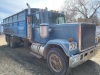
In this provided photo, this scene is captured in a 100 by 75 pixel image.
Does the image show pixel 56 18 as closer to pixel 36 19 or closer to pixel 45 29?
pixel 36 19

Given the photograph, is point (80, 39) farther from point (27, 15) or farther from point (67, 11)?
point (67, 11)

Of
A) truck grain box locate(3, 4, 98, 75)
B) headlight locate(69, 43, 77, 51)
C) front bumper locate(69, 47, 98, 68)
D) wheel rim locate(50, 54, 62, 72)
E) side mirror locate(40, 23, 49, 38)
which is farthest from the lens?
side mirror locate(40, 23, 49, 38)

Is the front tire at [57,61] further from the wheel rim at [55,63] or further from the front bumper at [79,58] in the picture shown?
the front bumper at [79,58]

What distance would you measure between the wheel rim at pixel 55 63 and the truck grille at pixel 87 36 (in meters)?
1.01

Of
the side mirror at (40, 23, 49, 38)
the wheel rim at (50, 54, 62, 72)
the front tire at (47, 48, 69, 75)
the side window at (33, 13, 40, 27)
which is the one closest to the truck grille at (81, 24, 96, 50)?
the front tire at (47, 48, 69, 75)

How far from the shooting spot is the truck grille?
14.5 ft

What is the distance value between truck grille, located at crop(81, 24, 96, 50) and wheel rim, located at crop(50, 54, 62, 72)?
1.01 m

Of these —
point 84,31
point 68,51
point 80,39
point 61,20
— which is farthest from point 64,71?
point 61,20

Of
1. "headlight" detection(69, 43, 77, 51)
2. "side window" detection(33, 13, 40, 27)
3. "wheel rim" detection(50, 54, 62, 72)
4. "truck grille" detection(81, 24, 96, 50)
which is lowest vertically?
"wheel rim" detection(50, 54, 62, 72)

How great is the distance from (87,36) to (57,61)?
1514 mm

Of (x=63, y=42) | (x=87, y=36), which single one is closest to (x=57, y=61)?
(x=63, y=42)

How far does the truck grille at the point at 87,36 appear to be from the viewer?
443cm

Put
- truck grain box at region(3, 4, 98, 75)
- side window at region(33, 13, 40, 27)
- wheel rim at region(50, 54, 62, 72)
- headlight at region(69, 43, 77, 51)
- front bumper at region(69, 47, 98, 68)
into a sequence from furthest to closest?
side window at region(33, 13, 40, 27) → wheel rim at region(50, 54, 62, 72) → truck grain box at region(3, 4, 98, 75) → headlight at region(69, 43, 77, 51) → front bumper at region(69, 47, 98, 68)

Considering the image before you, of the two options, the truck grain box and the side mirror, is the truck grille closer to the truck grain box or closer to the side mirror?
the truck grain box
